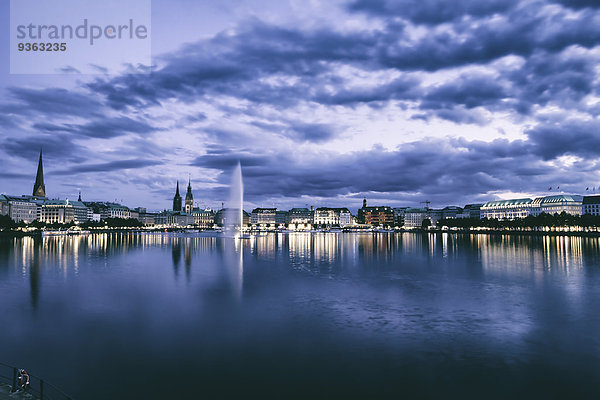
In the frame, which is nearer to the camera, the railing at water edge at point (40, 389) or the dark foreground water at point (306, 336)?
the railing at water edge at point (40, 389)

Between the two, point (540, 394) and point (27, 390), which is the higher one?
point (27, 390)

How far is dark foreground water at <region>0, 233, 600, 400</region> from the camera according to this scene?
17000 mm

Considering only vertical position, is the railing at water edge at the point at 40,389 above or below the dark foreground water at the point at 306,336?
above

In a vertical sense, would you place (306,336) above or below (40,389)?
below

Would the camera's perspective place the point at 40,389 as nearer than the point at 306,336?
Yes

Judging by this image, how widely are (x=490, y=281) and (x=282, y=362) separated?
1210 inches

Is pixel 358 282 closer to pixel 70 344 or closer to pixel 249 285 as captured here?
pixel 249 285

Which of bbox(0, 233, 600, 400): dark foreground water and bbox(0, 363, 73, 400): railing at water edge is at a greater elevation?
bbox(0, 363, 73, 400): railing at water edge

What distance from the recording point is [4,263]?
57.1m

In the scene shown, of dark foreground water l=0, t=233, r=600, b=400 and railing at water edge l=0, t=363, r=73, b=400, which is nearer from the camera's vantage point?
railing at water edge l=0, t=363, r=73, b=400

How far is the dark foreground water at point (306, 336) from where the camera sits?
55.8 ft

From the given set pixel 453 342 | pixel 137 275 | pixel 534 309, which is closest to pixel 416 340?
pixel 453 342

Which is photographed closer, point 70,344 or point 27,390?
point 27,390

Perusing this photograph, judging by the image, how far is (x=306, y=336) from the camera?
2327cm
